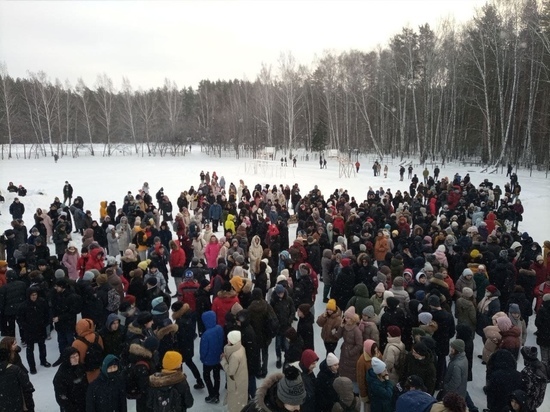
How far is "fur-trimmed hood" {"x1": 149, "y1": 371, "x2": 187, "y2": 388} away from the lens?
Result: 399cm

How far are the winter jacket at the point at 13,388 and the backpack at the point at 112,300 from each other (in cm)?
223

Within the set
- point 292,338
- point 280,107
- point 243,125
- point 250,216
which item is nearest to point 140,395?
point 292,338

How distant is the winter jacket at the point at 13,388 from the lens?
4.30 metres

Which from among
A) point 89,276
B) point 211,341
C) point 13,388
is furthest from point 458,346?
point 89,276

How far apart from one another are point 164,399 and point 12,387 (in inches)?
74.0

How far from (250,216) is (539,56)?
31796mm

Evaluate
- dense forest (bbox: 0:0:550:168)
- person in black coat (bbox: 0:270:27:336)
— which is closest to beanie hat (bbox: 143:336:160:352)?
person in black coat (bbox: 0:270:27:336)

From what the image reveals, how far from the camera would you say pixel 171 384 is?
4043mm

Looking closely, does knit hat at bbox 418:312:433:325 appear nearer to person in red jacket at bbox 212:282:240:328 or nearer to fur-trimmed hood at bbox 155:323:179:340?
person in red jacket at bbox 212:282:240:328

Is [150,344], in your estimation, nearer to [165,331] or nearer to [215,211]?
[165,331]

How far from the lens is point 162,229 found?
444 inches

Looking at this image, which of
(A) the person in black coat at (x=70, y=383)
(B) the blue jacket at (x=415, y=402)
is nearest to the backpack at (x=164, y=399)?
(A) the person in black coat at (x=70, y=383)

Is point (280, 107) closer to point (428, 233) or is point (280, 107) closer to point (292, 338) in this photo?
point (428, 233)

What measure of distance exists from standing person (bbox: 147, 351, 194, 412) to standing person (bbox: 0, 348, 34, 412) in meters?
1.60
